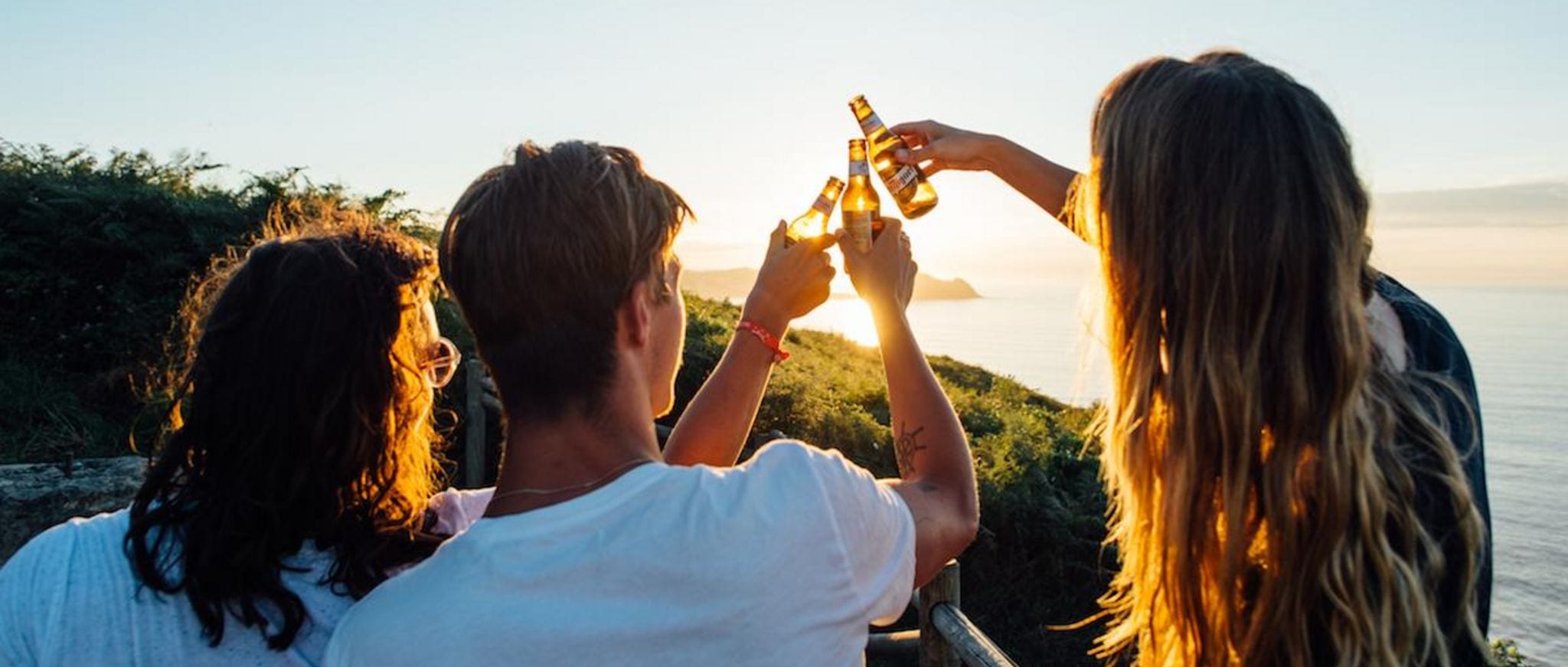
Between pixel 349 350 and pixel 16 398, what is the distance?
23.9ft

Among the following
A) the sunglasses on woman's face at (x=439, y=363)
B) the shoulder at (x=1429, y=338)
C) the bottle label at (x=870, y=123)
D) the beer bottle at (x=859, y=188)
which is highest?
the bottle label at (x=870, y=123)

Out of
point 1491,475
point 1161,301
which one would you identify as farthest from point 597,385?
point 1491,475

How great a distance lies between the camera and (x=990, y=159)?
8.80 feet

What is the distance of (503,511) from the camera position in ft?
5.52

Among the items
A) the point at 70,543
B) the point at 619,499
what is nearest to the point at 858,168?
the point at 619,499

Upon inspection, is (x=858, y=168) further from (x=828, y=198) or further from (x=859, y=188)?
(x=828, y=198)

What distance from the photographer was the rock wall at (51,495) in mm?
4816

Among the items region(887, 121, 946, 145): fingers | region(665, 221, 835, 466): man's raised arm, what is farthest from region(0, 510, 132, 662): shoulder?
region(887, 121, 946, 145): fingers

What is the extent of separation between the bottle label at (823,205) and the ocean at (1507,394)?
290mm

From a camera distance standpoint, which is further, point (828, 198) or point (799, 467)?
point (828, 198)

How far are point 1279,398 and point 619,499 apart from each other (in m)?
0.96

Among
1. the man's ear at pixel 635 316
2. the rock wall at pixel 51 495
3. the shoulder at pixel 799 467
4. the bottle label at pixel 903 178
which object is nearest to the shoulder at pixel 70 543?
the man's ear at pixel 635 316

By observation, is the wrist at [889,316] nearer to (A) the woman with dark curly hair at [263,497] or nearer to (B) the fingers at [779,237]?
(B) the fingers at [779,237]

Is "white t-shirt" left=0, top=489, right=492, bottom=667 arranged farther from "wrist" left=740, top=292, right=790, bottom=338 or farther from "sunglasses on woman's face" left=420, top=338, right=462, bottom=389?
"wrist" left=740, top=292, right=790, bottom=338
